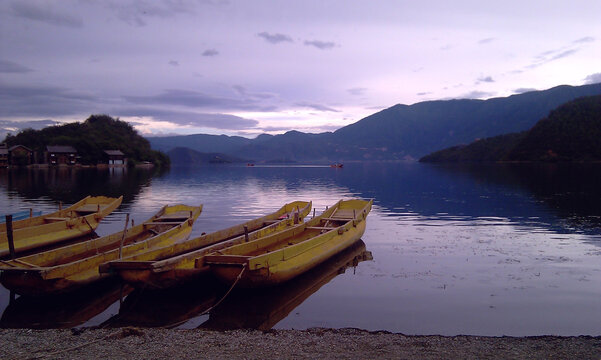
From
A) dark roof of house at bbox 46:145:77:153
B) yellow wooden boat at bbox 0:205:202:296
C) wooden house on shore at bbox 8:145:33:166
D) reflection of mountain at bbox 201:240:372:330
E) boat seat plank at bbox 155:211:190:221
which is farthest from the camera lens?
dark roof of house at bbox 46:145:77:153

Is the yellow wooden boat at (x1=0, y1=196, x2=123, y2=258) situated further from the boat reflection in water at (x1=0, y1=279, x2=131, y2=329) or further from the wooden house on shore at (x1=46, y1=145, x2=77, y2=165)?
the wooden house on shore at (x1=46, y1=145, x2=77, y2=165)

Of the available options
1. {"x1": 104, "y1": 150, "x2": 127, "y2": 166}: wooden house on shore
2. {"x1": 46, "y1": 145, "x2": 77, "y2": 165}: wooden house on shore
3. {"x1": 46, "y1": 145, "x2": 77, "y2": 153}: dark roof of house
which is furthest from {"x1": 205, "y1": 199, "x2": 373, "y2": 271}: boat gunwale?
{"x1": 104, "y1": 150, "x2": 127, "y2": 166}: wooden house on shore

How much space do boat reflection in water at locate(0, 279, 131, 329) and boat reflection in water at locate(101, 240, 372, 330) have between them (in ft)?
2.19

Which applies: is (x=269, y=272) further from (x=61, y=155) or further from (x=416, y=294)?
(x=61, y=155)

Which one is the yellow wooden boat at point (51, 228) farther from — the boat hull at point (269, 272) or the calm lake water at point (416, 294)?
the boat hull at point (269, 272)

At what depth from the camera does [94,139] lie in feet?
408

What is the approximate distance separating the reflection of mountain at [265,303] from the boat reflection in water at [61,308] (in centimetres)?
266

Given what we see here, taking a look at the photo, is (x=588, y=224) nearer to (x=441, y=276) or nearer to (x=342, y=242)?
(x=441, y=276)

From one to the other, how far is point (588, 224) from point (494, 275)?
13.0 meters

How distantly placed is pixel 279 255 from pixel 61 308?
561 cm

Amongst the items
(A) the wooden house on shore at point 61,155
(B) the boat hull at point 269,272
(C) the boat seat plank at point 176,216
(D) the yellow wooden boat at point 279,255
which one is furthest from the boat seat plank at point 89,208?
(A) the wooden house on shore at point 61,155

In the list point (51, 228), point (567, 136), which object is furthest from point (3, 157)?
point (567, 136)

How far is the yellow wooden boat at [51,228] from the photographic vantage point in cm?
1605

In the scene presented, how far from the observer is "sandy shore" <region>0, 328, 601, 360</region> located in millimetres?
7727
